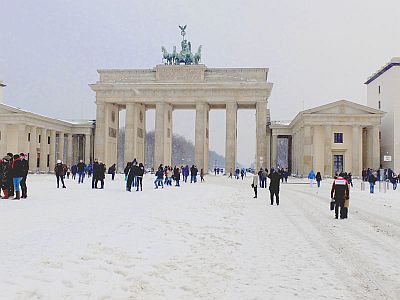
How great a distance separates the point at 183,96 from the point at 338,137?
23524mm

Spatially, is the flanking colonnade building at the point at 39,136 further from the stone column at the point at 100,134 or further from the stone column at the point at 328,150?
the stone column at the point at 328,150

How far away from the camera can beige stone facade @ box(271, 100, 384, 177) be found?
57.3 metres

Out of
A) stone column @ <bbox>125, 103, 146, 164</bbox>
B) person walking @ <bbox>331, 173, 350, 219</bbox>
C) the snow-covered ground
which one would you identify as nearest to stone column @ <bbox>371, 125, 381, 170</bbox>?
stone column @ <bbox>125, 103, 146, 164</bbox>

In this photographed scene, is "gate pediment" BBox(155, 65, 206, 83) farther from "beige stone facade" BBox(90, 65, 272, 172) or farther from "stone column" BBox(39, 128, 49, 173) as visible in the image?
"stone column" BBox(39, 128, 49, 173)

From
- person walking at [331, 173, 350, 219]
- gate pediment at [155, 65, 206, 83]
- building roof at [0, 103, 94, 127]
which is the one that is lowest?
person walking at [331, 173, 350, 219]

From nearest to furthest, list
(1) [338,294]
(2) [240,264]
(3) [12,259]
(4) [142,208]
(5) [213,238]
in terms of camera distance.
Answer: (1) [338,294] < (3) [12,259] < (2) [240,264] < (5) [213,238] < (4) [142,208]

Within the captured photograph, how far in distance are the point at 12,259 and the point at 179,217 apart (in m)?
6.51

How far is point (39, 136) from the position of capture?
6981 cm

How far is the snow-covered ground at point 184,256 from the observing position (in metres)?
6.27

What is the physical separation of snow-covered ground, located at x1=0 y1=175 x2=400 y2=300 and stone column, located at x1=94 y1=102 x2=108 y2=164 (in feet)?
184

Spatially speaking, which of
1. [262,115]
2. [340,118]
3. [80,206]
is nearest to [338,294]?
[80,206]

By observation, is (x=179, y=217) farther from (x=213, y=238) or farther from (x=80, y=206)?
(x=80, y=206)

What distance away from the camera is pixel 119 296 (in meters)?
5.91

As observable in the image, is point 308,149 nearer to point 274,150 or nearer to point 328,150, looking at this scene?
point 328,150
